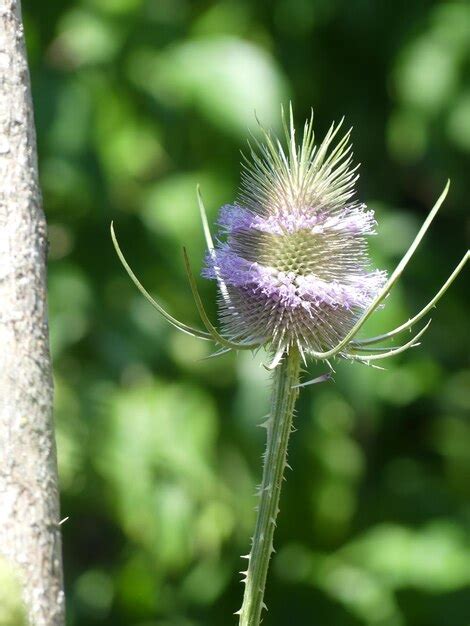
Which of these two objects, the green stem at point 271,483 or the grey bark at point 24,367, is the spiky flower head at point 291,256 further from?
the grey bark at point 24,367

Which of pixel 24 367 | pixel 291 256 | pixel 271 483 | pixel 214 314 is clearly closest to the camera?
pixel 24 367

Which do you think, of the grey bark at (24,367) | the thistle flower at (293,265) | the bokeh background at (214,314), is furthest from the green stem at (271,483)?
the bokeh background at (214,314)

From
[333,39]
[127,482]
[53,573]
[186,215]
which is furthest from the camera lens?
[333,39]

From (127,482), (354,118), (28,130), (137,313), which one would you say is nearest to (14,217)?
(28,130)

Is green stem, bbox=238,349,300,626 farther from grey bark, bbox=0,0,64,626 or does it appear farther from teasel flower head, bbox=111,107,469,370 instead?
grey bark, bbox=0,0,64,626

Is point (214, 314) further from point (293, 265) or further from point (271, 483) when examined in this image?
point (271, 483)

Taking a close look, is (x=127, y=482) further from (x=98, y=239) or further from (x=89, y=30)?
(x=89, y=30)

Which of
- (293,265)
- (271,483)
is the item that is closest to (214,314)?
(293,265)
